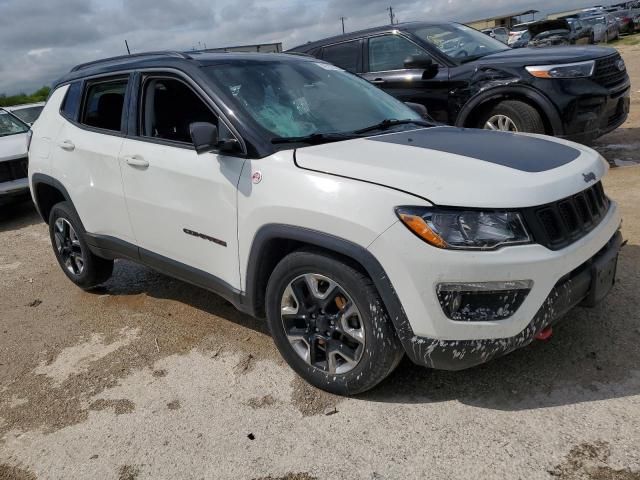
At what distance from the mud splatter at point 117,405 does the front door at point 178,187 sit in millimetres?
830

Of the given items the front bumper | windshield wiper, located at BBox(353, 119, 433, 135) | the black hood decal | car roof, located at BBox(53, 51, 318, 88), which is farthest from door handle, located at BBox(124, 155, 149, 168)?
the front bumper

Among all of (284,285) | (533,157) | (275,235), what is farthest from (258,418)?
(533,157)

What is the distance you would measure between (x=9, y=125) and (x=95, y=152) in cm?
645

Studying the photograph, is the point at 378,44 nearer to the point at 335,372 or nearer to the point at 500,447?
the point at 335,372

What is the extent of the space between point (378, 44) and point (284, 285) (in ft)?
16.9

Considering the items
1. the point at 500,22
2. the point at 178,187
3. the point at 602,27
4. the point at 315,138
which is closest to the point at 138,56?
the point at 178,187

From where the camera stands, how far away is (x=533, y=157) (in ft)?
9.70

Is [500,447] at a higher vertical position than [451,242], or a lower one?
lower

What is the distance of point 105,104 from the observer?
430 centimetres

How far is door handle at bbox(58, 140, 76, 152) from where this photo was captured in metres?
4.41

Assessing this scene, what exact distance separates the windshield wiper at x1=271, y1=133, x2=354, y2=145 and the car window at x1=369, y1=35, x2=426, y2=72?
167 inches

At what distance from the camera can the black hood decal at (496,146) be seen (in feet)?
9.41

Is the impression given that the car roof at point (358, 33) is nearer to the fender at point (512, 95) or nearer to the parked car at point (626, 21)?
the fender at point (512, 95)

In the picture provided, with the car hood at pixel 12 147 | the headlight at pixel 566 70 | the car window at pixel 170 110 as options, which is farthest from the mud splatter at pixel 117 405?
the car hood at pixel 12 147
